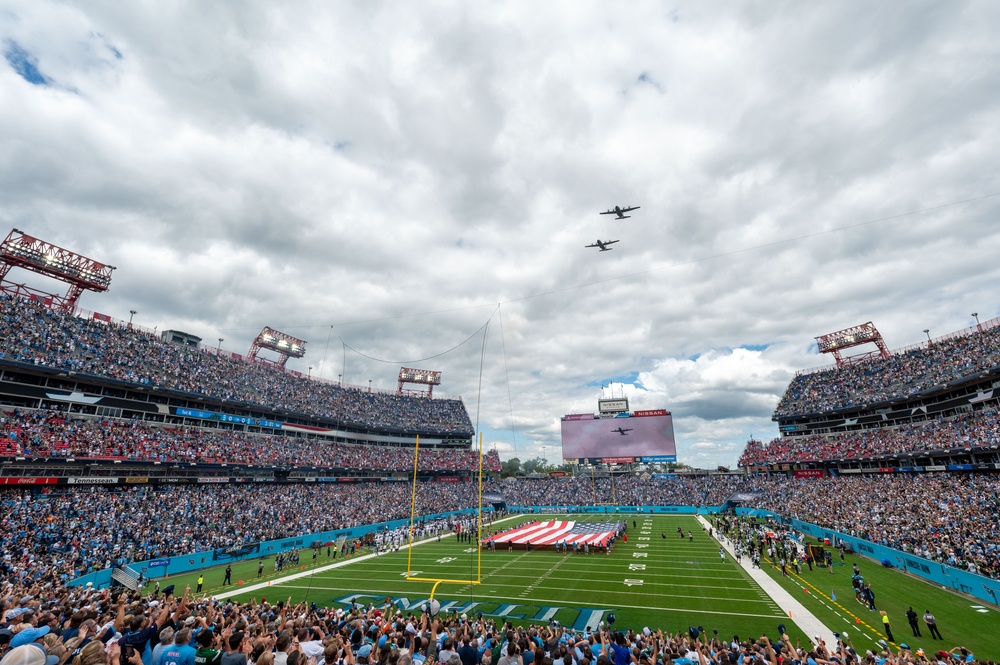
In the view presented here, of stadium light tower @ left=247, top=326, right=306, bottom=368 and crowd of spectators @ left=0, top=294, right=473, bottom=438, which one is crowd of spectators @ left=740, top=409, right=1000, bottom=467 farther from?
stadium light tower @ left=247, top=326, right=306, bottom=368

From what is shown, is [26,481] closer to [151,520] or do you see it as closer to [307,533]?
[151,520]

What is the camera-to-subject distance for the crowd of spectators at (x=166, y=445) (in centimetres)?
3056

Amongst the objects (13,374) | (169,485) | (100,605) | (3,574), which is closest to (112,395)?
(13,374)

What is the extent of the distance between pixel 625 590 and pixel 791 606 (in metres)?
6.99

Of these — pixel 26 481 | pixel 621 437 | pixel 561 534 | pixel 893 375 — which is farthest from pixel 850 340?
pixel 26 481

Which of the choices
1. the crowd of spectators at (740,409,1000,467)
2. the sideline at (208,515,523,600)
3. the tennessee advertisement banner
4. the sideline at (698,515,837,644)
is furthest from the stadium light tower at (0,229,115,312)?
the crowd of spectators at (740,409,1000,467)

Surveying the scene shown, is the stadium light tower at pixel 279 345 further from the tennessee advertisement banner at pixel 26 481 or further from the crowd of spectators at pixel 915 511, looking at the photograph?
the crowd of spectators at pixel 915 511

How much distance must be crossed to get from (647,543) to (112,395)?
44.8 m

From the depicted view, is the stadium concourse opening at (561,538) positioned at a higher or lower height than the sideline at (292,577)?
higher

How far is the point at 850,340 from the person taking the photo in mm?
65062

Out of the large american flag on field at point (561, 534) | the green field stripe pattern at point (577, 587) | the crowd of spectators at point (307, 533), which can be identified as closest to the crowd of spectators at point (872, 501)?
the crowd of spectators at point (307, 533)

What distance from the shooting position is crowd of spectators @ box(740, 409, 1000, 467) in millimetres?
37656

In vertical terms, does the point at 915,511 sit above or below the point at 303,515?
above

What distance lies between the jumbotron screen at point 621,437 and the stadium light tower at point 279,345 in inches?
1696
